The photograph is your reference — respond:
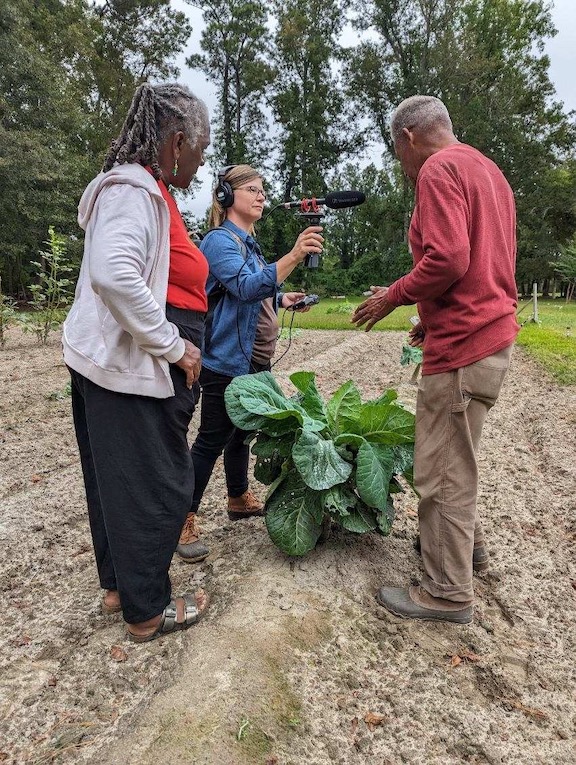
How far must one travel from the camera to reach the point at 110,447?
1.91 meters

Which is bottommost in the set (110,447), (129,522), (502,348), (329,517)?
(329,517)

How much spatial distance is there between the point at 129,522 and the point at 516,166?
37.8 metres

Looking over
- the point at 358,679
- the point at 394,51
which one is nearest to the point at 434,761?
the point at 358,679

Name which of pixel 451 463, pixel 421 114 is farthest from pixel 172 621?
pixel 421 114

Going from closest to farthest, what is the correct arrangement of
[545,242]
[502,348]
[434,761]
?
[434,761], [502,348], [545,242]

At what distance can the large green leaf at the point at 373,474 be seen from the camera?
7.93 feet

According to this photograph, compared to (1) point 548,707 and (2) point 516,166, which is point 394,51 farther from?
(1) point 548,707

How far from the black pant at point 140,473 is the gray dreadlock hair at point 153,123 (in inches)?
21.7

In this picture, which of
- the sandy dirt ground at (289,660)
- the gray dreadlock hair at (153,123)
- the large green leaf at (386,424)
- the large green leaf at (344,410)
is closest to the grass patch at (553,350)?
the sandy dirt ground at (289,660)

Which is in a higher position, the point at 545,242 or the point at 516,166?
the point at 516,166

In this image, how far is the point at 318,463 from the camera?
2.44 meters

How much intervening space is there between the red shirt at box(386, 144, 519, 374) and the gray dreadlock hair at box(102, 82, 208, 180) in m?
0.87

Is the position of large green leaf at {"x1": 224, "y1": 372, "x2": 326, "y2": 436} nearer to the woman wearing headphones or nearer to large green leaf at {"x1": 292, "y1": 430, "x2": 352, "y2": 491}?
large green leaf at {"x1": 292, "y1": 430, "x2": 352, "y2": 491}

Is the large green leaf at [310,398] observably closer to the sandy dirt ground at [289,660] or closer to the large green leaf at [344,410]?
the large green leaf at [344,410]
